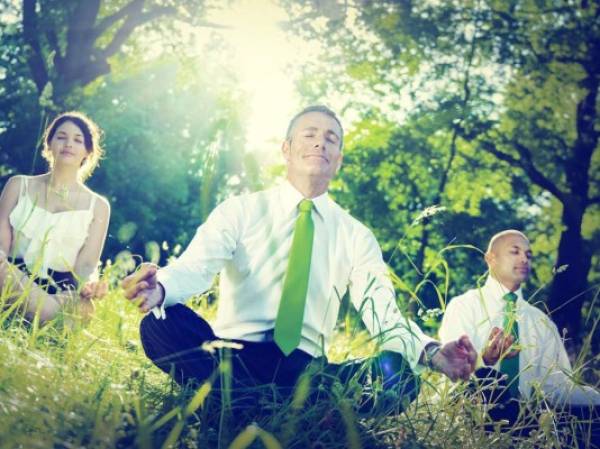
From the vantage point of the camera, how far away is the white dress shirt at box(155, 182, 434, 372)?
3.05 m

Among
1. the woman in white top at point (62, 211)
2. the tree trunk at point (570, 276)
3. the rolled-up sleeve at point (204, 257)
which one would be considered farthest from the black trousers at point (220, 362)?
the tree trunk at point (570, 276)

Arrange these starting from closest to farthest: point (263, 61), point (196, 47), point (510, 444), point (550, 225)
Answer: point (510, 444) → point (263, 61) → point (196, 47) → point (550, 225)

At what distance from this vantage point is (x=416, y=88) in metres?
13.5

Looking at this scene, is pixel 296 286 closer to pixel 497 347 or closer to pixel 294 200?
pixel 294 200

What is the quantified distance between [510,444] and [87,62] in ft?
36.3

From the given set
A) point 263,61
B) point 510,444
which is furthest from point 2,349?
point 263,61

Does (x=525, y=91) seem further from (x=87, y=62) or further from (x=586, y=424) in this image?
(x=586, y=424)

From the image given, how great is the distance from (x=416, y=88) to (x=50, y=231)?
1048 centimetres

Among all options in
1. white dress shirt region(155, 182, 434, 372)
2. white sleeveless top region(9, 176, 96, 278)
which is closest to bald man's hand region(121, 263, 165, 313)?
white dress shirt region(155, 182, 434, 372)

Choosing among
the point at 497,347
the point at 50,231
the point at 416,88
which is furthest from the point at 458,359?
the point at 416,88

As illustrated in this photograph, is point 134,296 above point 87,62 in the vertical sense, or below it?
below

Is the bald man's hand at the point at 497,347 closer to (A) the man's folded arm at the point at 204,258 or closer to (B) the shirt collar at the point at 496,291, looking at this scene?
(A) the man's folded arm at the point at 204,258

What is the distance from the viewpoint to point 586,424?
11.6 feet

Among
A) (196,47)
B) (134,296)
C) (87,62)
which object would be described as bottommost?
(134,296)
